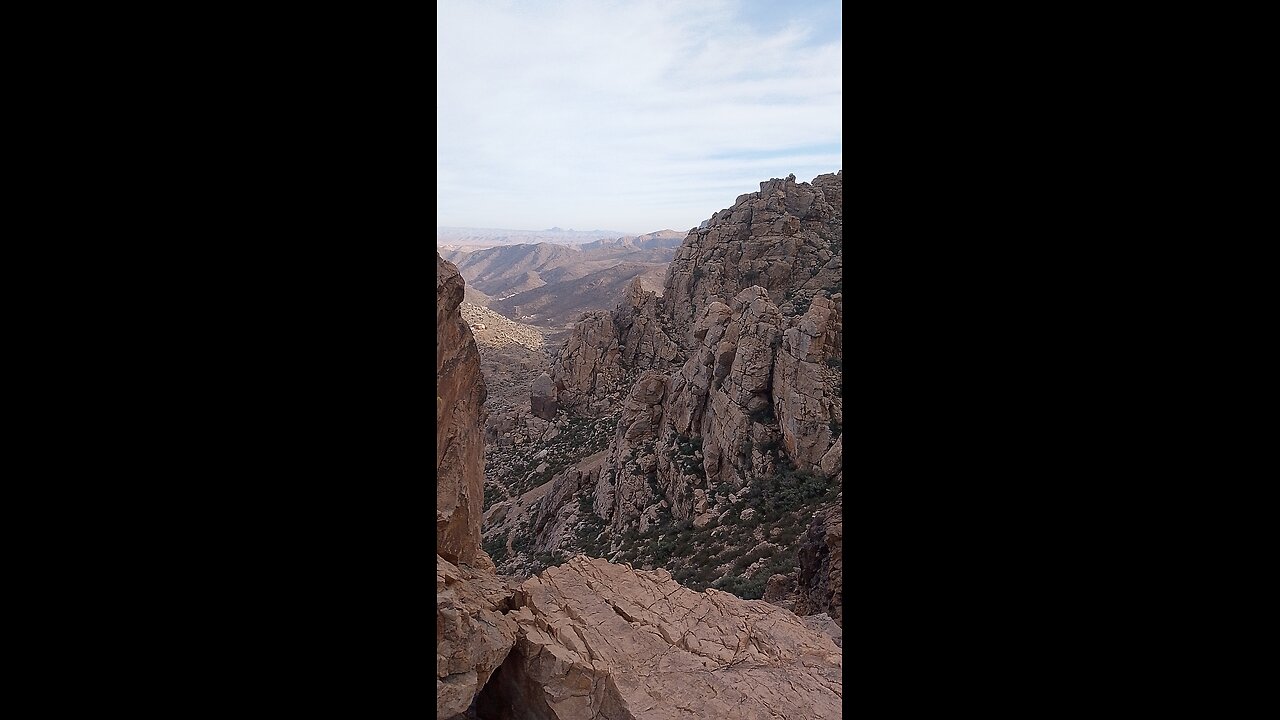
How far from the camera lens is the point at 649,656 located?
4.15 metres

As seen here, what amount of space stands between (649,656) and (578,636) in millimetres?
538

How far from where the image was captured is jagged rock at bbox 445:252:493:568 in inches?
145

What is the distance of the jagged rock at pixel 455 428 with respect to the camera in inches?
145

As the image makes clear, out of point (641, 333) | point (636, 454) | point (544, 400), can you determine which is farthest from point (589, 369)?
point (636, 454)

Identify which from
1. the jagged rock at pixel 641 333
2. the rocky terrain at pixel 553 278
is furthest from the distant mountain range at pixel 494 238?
the jagged rock at pixel 641 333

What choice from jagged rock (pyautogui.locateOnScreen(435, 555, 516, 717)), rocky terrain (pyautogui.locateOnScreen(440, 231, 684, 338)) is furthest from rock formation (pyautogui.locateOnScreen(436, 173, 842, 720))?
rocky terrain (pyautogui.locateOnScreen(440, 231, 684, 338))

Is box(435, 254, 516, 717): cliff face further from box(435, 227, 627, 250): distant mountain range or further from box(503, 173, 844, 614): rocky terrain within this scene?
box(435, 227, 627, 250): distant mountain range

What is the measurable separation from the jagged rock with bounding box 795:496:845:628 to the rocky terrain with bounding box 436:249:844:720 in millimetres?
1278

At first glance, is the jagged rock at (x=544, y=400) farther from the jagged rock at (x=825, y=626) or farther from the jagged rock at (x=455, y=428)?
the jagged rock at (x=455, y=428)

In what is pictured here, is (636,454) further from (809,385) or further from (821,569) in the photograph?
(821,569)
